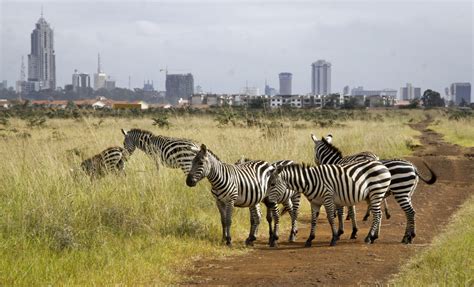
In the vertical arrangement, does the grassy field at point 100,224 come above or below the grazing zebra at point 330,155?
below

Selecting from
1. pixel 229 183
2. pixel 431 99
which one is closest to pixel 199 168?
pixel 229 183

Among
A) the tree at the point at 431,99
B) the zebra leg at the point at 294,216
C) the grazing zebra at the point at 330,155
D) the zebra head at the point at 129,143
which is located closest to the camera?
the zebra leg at the point at 294,216

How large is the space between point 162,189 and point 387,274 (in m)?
4.34

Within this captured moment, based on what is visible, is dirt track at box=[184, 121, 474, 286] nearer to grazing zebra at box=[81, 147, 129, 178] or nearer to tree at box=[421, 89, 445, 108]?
grazing zebra at box=[81, 147, 129, 178]

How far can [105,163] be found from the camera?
40.8ft

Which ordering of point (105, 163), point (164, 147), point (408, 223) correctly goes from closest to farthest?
1. point (408, 223)
2. point (105, 163)
3. point (164, 147)

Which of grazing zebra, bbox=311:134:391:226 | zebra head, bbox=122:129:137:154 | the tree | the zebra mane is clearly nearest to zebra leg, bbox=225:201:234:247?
grazing zebra, bbox=311:134:391:226

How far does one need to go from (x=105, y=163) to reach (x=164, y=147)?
8.29ft

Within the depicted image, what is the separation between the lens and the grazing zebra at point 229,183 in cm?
986

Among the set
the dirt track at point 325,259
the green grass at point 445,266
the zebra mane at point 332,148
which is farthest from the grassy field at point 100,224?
the green grass at point 445,266

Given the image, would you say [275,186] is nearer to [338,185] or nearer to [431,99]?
[338,185]

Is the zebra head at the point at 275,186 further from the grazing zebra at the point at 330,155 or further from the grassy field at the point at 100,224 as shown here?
the grazing zebra at the point at 330,155

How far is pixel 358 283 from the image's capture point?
772cm

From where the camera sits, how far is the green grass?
283 inches
